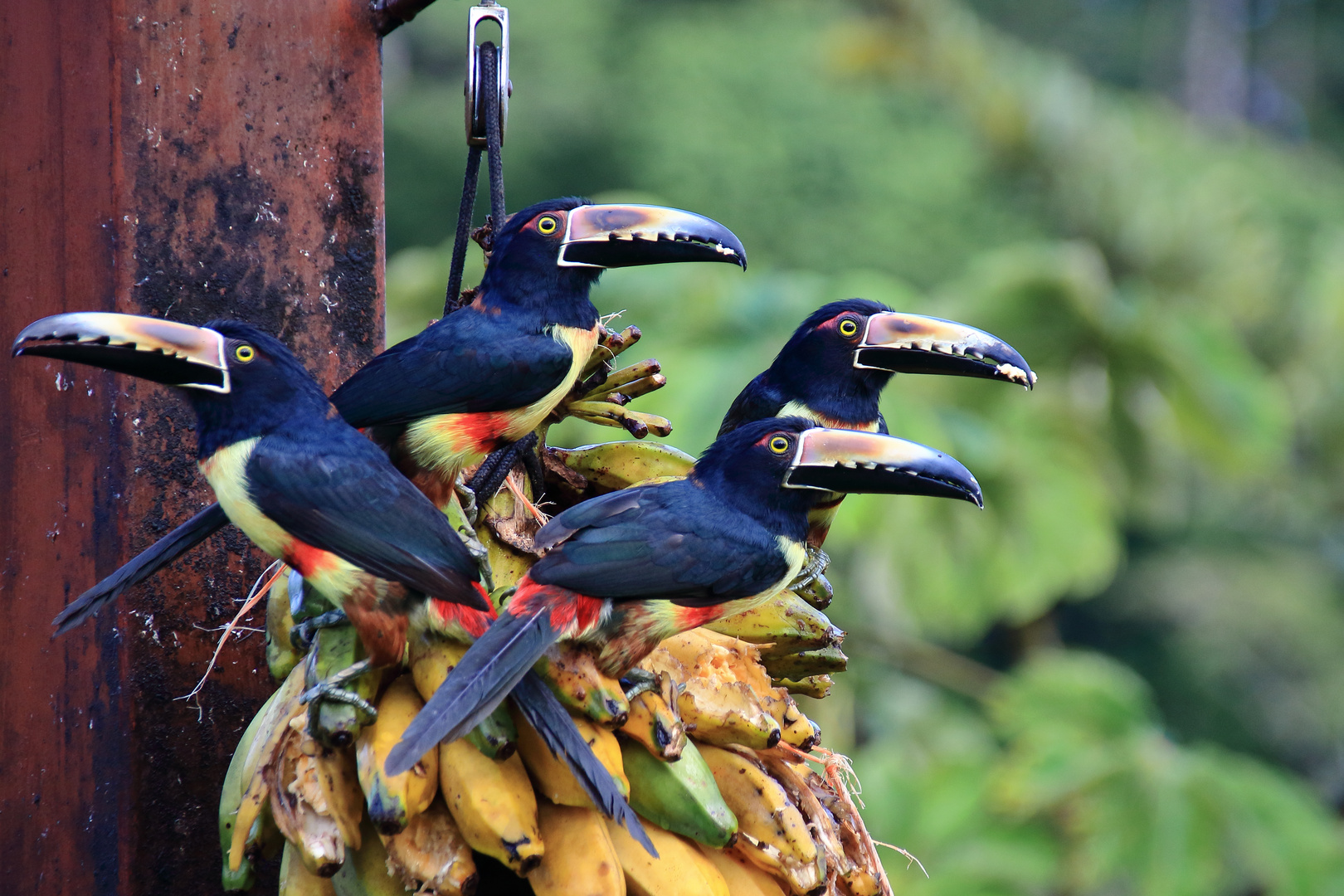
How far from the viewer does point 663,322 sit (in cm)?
559

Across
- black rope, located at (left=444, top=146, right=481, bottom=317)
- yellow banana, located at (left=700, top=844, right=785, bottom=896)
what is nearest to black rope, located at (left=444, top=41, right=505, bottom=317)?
black rope, located at (left=444, top=146, right=481, bottom=317)

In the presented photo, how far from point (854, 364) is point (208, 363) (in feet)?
2.97

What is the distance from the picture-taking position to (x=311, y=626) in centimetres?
111

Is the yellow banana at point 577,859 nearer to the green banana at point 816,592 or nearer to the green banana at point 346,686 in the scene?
the green banana at point 346,686

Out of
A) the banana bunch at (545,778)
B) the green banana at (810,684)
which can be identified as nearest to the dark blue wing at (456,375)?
the banana bunch at (545,778)

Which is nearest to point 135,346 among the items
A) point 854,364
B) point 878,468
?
point 878,468

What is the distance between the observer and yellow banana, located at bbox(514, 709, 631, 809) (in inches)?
Result: 41.2

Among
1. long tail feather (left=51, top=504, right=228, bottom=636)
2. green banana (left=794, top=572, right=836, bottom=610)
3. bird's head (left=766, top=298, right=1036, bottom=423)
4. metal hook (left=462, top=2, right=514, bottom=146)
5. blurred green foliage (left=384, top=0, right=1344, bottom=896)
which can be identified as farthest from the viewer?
blurred green foliage (left=384, top=0, right=1344, bottom=896)

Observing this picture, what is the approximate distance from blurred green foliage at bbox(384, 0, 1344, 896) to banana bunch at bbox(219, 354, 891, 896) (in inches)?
127

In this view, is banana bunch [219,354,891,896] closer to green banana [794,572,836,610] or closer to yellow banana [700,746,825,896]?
yellow banana [700,746,825,896]

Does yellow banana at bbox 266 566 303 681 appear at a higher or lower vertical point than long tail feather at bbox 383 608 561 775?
lower

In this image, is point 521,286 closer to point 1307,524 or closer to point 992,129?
point 992,129

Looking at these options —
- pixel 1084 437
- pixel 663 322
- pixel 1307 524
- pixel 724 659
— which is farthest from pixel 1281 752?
pixel 724 659

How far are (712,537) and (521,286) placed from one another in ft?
1.02
